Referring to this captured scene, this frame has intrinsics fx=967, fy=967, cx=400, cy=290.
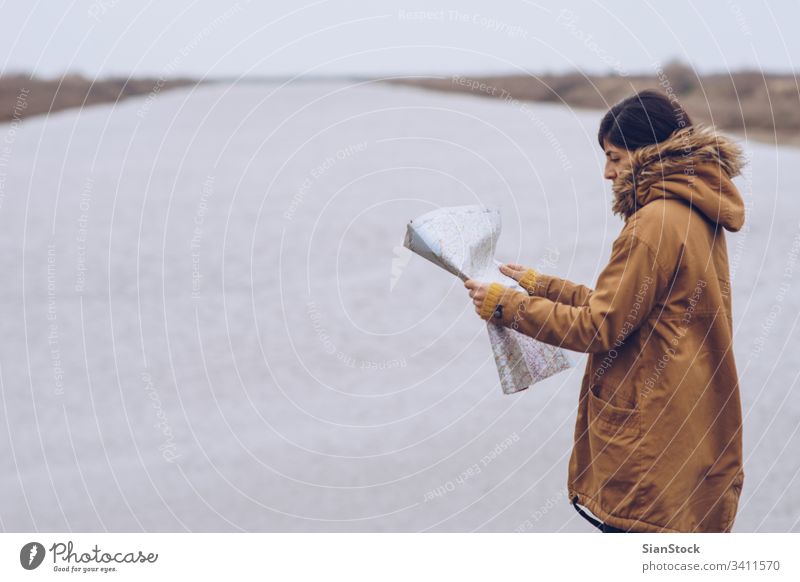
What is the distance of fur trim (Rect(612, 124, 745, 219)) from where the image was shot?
91.1 inches

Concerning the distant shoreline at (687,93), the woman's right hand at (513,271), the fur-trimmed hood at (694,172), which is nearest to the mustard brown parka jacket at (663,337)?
the fur-trimmed hood at (694,172)

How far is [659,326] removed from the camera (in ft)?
7.58

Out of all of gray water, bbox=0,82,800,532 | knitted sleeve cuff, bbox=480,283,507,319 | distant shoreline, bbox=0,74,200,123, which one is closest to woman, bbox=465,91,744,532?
knitted sleeve cuff, bbox=480,283,507,319

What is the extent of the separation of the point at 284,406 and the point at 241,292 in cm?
187

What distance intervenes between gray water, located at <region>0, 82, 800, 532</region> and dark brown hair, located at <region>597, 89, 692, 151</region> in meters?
0.86

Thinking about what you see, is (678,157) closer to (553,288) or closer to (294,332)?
(553,288)

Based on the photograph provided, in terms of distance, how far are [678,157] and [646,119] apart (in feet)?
0.40

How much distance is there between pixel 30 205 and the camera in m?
9.10

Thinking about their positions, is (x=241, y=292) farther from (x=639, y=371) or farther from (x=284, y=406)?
(x=639, y=371)

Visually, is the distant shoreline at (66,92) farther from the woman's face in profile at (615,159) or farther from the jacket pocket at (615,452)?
the jacket pocket at (615,452)

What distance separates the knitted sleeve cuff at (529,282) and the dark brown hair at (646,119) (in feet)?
1.51

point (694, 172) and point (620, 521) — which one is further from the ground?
point (694, 172)

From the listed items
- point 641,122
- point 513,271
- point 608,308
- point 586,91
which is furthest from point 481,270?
point 586,91
